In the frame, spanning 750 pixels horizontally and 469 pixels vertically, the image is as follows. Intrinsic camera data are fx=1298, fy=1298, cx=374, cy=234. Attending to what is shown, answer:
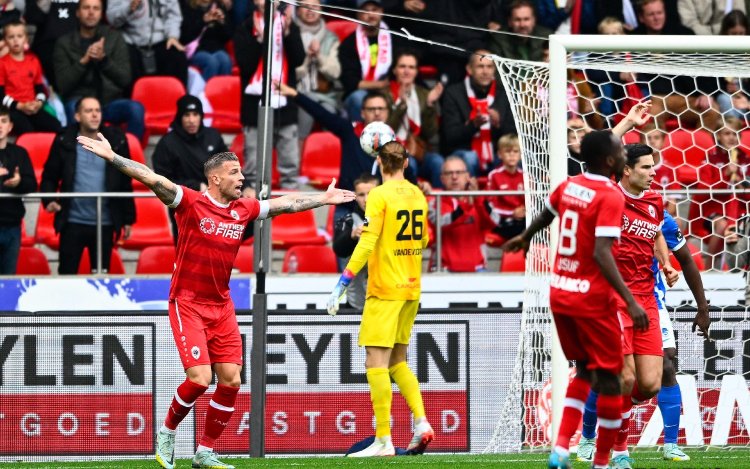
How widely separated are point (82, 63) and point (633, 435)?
7.59 m

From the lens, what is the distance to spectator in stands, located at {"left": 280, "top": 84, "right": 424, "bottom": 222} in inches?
538

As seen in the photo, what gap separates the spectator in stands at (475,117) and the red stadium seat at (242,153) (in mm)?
1966

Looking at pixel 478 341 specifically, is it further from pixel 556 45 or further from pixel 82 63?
pixel 82 63

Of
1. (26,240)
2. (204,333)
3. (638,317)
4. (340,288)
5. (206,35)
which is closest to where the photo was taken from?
(638,317)

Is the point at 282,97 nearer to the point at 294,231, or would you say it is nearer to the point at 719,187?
the point at 294,231

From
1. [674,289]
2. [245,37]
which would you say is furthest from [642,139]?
[245,37]

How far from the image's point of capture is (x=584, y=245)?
7191mm

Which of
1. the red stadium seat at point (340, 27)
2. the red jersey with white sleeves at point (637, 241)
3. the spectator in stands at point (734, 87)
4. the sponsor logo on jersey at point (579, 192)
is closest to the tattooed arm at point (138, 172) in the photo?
the sponsor logo on jersey at point (579, 192)

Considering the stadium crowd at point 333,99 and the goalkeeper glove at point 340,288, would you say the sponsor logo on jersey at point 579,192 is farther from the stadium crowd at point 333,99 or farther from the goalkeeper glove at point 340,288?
the stadium crowd at point 333,99

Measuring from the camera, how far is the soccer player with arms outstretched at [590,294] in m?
7.14

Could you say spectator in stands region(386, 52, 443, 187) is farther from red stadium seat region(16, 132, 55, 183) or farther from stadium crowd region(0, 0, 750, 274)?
red stadium seat region(16, 132, 55, 183)

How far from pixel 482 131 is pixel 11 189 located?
527cm

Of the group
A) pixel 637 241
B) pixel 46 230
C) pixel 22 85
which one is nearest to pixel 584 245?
pixel 637 241

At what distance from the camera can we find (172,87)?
611 inches
